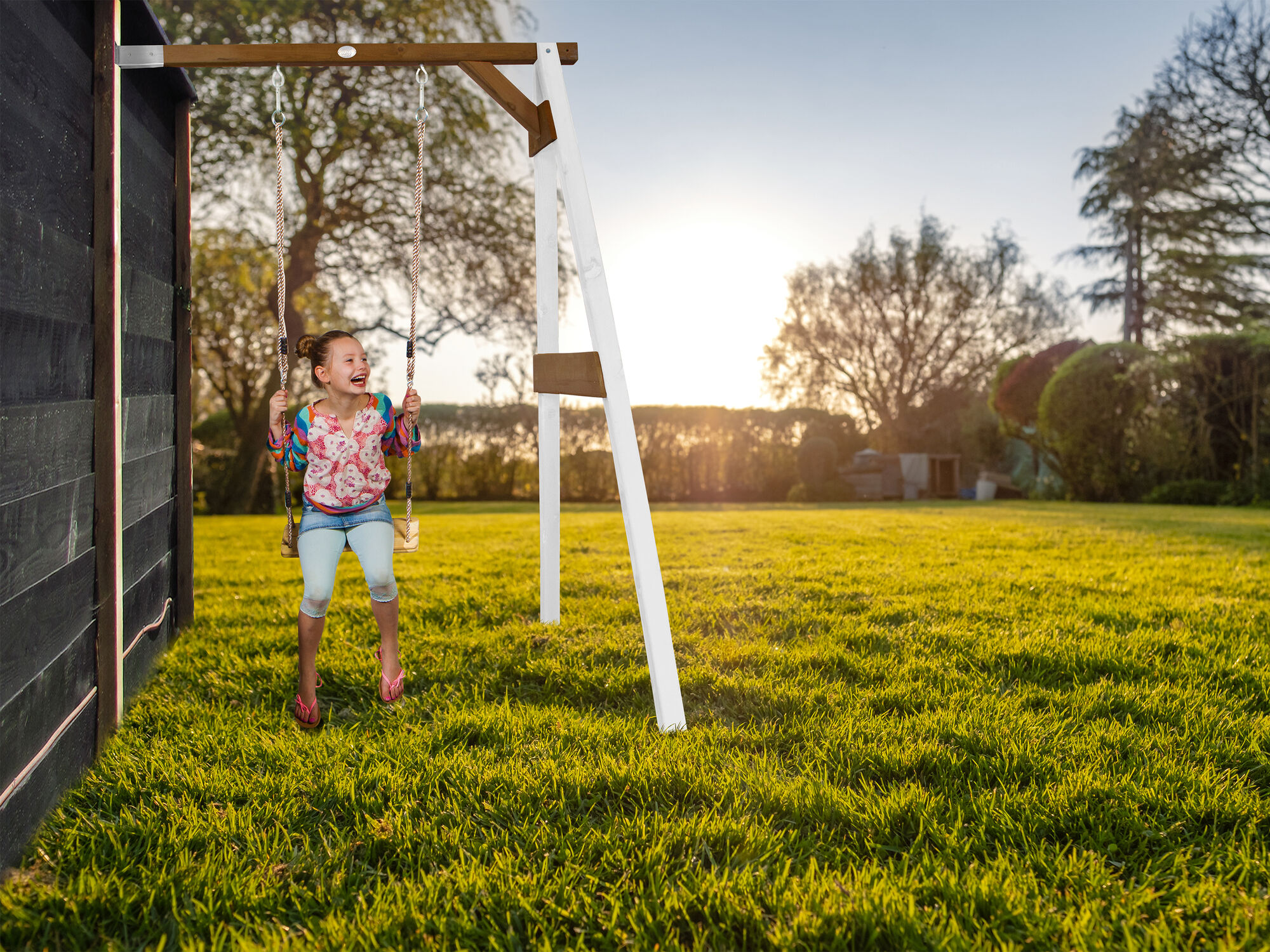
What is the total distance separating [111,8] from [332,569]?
1.99 meters

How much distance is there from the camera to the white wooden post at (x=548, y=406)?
11.2 ft

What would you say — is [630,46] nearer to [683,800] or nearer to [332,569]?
[332,569]

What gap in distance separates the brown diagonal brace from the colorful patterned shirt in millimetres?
1234

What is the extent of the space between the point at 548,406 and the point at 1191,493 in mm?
13446

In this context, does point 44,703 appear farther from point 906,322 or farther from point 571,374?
point 906,322

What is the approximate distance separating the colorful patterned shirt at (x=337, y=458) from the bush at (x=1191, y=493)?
1406 cm

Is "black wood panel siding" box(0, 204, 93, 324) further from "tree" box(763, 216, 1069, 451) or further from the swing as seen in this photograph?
"tree" box(763, 216, 1069, 451)

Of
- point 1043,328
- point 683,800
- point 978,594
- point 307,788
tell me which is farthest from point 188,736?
point 1043,328

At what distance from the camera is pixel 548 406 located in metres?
3.42

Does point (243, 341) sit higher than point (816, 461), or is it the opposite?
point (243, 341)

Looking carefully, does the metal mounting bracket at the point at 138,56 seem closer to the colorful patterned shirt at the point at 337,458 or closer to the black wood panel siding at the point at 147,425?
the black wood panel siding at the point at 147,425

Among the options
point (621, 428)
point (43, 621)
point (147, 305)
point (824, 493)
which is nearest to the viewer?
point (43, 621)

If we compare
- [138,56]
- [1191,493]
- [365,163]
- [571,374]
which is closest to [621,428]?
[571,374]

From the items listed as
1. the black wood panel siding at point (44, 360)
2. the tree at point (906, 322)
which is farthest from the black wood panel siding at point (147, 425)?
the tree at point (906, 322)
